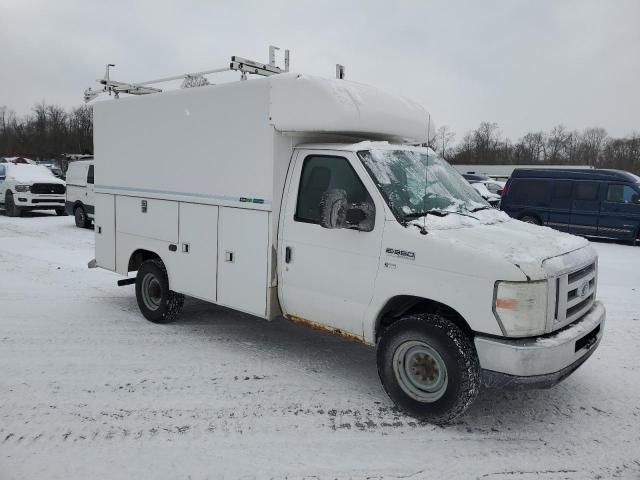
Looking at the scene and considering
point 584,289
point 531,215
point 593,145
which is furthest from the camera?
point 593,145

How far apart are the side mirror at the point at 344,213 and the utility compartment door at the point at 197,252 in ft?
6.15

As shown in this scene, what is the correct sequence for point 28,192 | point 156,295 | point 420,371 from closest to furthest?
point 420,371 → point 156,295 → point 28,192

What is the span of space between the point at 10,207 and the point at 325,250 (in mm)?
18337

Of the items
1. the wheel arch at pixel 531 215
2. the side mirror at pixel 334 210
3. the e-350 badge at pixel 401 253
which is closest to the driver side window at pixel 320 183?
the side mirror at pixel 334 210

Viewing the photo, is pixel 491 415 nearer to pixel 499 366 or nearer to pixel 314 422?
pixel 499 366

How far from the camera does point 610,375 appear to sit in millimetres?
5602

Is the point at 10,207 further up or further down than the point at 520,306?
further down

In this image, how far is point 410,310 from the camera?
15.9 ft

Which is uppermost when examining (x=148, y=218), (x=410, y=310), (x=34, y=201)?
(x=148, y=218)

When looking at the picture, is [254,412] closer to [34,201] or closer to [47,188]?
[34,201]

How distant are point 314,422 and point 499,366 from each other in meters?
1.55

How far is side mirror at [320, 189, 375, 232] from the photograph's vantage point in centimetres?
452

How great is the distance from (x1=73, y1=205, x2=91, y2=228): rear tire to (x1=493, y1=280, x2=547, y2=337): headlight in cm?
1501

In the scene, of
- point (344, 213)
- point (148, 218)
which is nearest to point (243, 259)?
point (344, 213)
